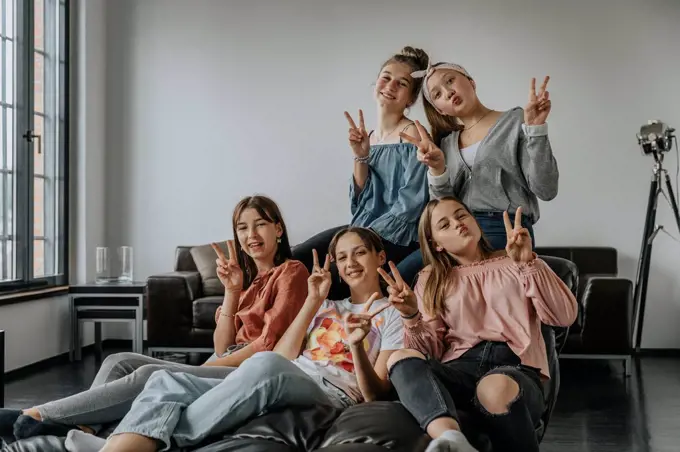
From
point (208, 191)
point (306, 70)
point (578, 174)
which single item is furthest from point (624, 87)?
point (208, 191)

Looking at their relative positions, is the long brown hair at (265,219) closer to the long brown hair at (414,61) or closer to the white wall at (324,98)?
the long brown hair at (414,61)

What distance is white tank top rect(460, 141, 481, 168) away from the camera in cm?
283

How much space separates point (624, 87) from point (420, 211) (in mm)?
3604

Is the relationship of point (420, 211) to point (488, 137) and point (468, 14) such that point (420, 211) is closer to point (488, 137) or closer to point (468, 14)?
point (488, 137)

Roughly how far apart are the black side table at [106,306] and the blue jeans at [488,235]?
10.5 ft

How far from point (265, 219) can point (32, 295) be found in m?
2.95

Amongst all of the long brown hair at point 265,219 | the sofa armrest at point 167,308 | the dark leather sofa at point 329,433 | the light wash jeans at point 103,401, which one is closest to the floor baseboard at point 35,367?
the sofa armrest at point 167,308

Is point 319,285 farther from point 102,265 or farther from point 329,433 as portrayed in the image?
point 102,265

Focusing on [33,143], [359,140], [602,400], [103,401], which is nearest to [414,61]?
[359,140]

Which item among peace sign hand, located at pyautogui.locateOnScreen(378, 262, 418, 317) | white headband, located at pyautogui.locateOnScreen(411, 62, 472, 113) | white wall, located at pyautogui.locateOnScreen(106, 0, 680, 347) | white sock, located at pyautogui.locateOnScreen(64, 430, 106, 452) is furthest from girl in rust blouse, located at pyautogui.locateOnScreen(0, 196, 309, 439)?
white wall, located at pyautogui.locateOnScreen(106, 0, 680, 347)

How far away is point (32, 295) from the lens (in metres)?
5.22

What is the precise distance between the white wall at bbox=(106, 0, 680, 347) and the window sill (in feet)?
2.86

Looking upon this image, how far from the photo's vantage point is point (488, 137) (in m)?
2.82

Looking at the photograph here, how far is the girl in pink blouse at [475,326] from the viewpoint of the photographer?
2.18 metres
